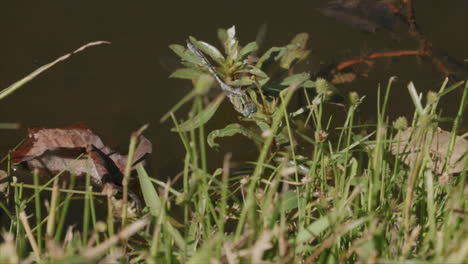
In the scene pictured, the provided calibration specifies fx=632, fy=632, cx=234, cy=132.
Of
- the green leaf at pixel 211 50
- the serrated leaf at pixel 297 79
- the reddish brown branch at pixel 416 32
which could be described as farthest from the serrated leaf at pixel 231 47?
the reddish brown branch at pixel 416 32

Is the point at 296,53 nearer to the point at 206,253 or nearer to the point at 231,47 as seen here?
the point at 231,47

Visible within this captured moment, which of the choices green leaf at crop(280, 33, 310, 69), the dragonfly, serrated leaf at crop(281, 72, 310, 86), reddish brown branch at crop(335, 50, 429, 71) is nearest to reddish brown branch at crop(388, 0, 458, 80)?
reddish brown branch at crop(335, 50, 429, 71)

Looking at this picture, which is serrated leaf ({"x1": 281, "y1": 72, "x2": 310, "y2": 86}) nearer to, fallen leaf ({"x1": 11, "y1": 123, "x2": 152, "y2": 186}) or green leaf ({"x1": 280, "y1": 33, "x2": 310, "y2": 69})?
green leaf ({"x1": 280, "y1": 33, "x2": 310, "y2": 69})

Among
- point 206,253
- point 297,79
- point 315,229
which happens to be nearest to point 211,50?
point 297,79

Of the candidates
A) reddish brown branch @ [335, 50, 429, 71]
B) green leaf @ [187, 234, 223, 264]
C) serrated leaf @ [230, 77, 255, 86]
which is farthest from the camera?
reddish brown branch @ [335, 50, 429, 71]

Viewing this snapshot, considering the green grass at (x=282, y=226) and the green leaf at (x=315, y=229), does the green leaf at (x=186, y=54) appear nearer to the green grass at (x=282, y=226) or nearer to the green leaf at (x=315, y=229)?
the green grass at (x=282, y=226)

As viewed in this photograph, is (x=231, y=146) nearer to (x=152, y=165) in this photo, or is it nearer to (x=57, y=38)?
(x=152, y=165)
